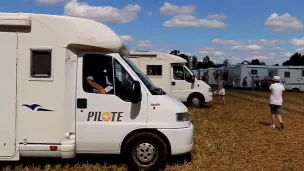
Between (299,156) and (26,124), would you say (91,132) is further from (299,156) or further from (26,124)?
(299,156)

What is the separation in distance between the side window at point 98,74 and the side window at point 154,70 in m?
11.8

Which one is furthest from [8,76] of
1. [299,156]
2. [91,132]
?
[299,156]

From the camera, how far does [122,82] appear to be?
7.68 m

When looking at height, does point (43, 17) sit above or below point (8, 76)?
above

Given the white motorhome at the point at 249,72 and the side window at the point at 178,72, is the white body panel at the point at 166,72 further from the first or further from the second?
the white motorhome at the point at 249,72

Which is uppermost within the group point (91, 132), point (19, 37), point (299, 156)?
point (19, 37)

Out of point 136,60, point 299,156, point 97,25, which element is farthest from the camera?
point 136,60

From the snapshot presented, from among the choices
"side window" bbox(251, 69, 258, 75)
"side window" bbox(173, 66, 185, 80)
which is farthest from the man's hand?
"side window" bbox(251, 69, 258, 75)

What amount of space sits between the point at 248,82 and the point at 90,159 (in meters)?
41.3

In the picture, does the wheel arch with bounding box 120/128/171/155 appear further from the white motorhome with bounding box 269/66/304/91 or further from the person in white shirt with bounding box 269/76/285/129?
the white motorhome with bounding box 269/66/304/91

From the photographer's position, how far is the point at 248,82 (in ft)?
158

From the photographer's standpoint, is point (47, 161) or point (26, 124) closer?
point (26, 124)

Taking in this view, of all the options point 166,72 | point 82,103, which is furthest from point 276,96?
point 82,103

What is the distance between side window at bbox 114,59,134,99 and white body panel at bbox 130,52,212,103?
441 inches
